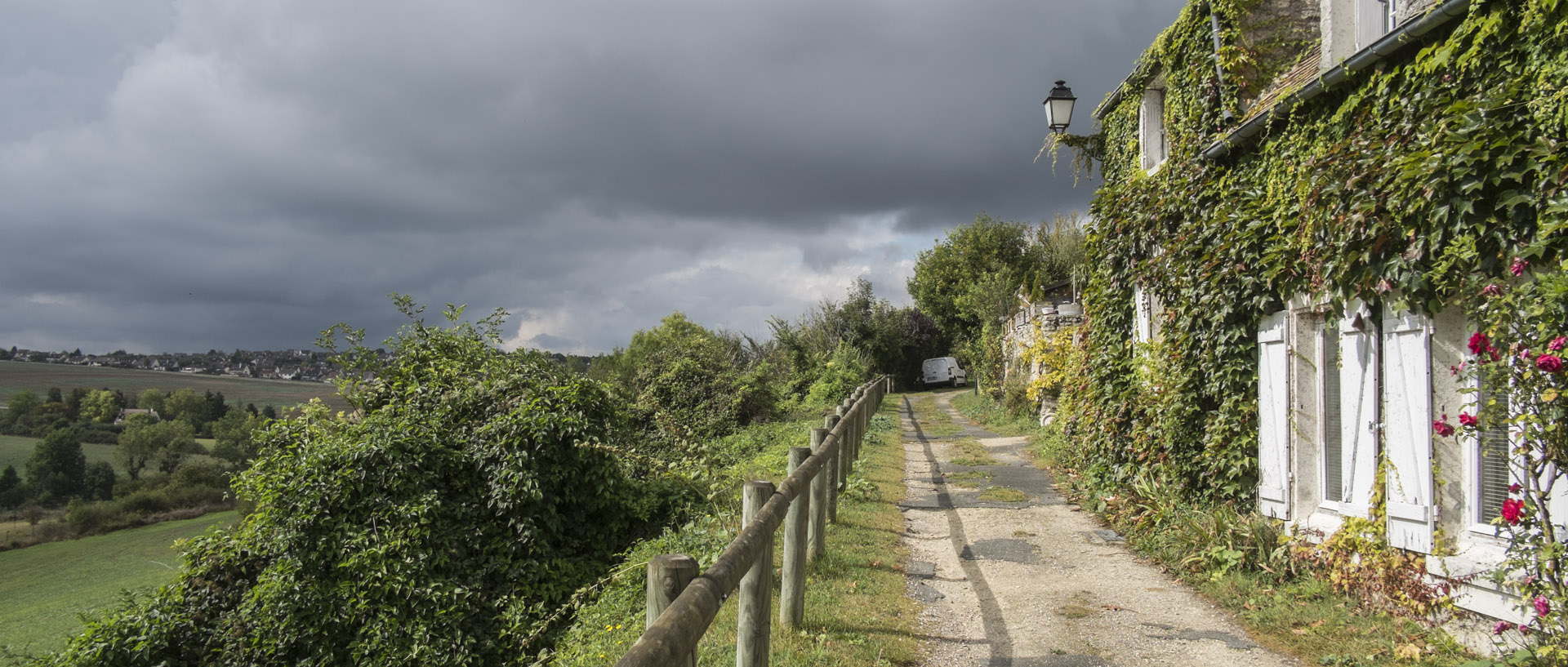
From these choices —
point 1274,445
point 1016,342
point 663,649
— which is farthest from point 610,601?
point 1016,342

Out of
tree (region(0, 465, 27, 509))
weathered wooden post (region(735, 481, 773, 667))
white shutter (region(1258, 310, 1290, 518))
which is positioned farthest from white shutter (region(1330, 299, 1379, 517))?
tree (region(0, 465, 27, 509))

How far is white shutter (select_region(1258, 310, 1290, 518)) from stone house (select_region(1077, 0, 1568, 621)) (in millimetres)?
16

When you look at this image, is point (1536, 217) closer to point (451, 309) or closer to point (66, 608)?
point (451, 309)

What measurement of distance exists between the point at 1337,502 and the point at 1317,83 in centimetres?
299

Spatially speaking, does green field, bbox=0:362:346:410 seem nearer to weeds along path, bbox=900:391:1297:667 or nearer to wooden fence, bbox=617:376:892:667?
weeds along path, bbox=900:391:1297:667

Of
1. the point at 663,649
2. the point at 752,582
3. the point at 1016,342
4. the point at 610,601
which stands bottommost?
the point at 610,601

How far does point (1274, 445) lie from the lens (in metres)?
6.18

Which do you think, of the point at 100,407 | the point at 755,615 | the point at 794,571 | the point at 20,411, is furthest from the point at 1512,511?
the point at 20,411

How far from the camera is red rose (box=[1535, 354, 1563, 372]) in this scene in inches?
132

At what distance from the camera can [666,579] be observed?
2807mm

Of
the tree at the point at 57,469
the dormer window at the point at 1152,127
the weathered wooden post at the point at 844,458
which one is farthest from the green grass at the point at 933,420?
the tree at the point at 57,469

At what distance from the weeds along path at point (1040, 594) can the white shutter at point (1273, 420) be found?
41.4 inches

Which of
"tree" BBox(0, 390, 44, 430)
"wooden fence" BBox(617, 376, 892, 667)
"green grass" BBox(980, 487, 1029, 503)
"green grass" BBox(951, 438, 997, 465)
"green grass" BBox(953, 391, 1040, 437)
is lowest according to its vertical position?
"tree" BBox(0, 390, 44, 430)

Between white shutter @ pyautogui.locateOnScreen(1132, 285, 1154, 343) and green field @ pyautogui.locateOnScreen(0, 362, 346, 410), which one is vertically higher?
white shutter @ pyautogui.locateOnScreen(1132, 285, 1154, 343)
